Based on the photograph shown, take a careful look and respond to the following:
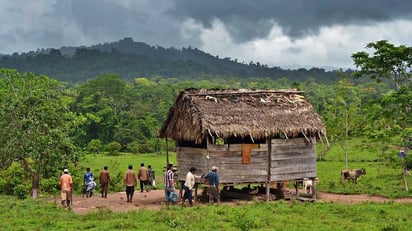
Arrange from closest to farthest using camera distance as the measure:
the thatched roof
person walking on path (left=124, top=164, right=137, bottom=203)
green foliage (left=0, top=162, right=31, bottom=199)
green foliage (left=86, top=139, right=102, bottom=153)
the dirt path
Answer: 1. the dirt path
2. the thatched roof
3. person walking on path (left=124, top=164, right=137, bottom=203)
4. green foliage (left=0, top=162, right=31, bottom=199)
5. green foliage (left=86, top=139, right=102, bottom=153)

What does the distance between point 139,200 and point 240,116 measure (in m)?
5.99

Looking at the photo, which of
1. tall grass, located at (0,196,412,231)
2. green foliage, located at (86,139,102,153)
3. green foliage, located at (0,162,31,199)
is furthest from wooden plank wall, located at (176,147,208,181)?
green foliage, located at (86,139,102,153)

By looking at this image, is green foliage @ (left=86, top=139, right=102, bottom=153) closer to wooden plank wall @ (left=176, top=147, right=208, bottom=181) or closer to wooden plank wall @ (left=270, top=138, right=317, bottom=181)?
wooden plank wall @ (left=176, top=147, right=208, bottom=181)

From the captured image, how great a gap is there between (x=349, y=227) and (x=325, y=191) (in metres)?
11.3

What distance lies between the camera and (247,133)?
2075 centimetres

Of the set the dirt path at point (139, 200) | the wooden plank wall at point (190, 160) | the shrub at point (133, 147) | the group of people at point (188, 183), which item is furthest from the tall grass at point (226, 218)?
the shrub at point (133, 147)

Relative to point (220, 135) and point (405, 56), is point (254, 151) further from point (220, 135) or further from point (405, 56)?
point (405, 56)

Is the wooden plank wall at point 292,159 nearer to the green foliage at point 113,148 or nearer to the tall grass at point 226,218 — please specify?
the tall grass at point 226,218

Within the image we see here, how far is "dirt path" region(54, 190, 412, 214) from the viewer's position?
67.1 feet

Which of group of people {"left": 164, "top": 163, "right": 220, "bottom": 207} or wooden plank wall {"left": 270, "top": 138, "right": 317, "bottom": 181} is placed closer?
group of people {"left": 164, "top": 163, "right": 220, "bottom": 207}

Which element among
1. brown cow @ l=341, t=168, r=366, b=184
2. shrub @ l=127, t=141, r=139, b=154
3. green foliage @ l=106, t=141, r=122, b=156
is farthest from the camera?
shrub @ l=127, t=141, r=139, b=154

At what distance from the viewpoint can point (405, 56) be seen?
25.5 metres

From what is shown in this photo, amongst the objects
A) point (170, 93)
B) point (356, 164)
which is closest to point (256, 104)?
point (356, 164)

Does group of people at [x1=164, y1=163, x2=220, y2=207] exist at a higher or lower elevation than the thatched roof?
lower
